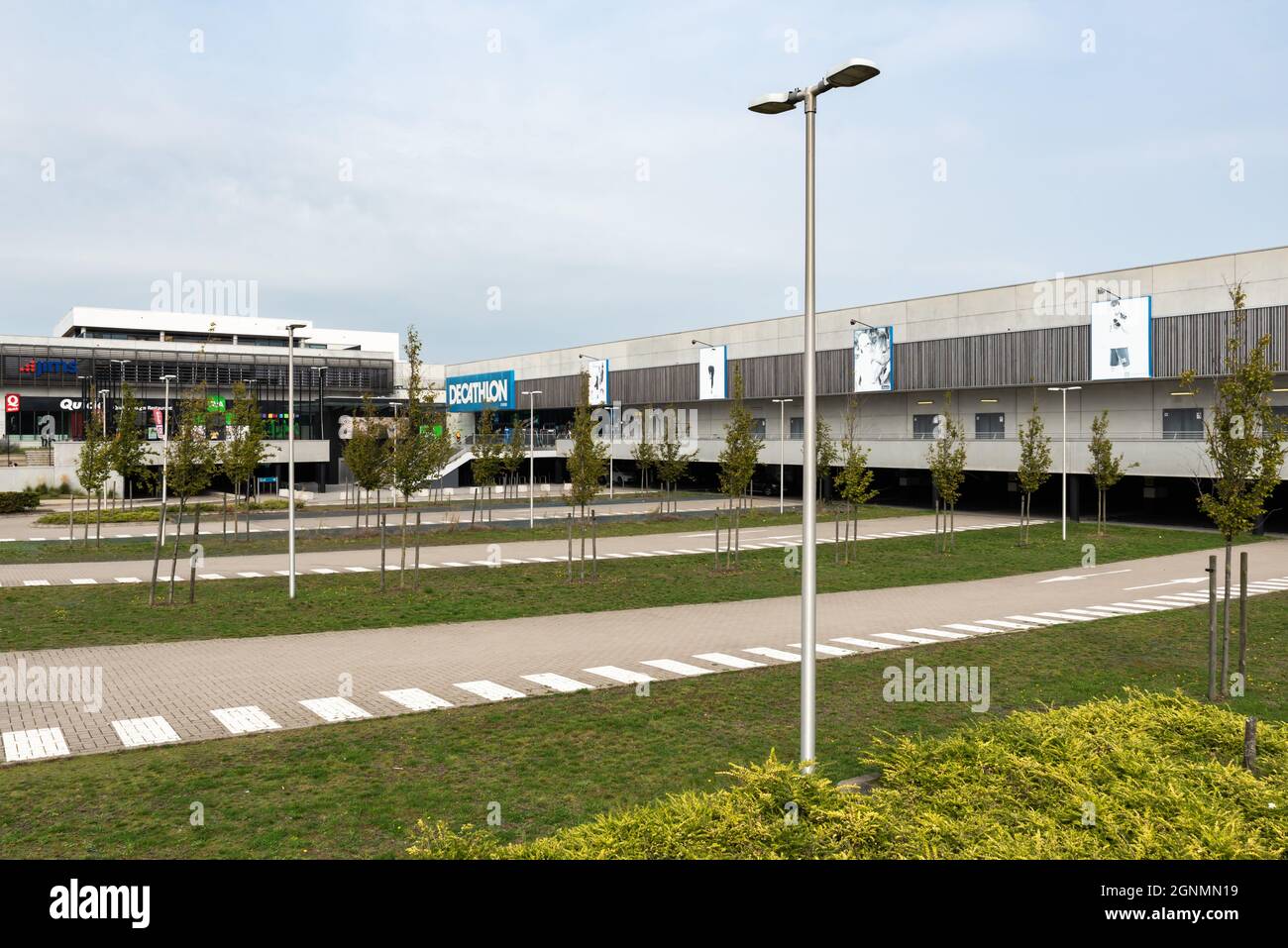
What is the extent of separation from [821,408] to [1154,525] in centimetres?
2171

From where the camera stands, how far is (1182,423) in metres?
43.7

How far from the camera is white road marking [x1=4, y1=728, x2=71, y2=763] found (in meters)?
11.4

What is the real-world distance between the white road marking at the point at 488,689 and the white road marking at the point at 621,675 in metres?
1.69

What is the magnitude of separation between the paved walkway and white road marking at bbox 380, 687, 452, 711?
3cm

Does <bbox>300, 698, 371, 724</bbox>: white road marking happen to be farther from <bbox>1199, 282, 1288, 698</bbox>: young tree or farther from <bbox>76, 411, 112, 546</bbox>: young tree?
<bbox>76, 411, 112, 546</bbox>: young tree

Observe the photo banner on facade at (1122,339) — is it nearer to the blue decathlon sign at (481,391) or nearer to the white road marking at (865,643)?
the white road marking at (865,643)

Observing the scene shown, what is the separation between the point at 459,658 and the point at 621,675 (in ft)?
10.2

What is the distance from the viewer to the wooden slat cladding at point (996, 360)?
4694 centimetres

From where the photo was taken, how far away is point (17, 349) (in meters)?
69.7

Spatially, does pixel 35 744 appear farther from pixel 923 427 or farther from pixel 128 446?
pixel 923 427

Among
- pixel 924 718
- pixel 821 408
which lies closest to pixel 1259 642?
pixel 924 718

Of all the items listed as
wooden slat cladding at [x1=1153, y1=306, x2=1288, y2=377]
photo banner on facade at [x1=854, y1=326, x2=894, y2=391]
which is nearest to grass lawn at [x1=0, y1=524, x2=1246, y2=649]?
wooden slat cladding at [x1=1153, y1=306, x2=1288, y2=377]

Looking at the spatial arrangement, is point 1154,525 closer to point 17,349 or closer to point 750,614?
point 750,614

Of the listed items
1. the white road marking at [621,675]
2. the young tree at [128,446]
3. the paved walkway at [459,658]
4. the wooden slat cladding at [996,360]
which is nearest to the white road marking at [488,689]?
the paved walkway at [459,658]
